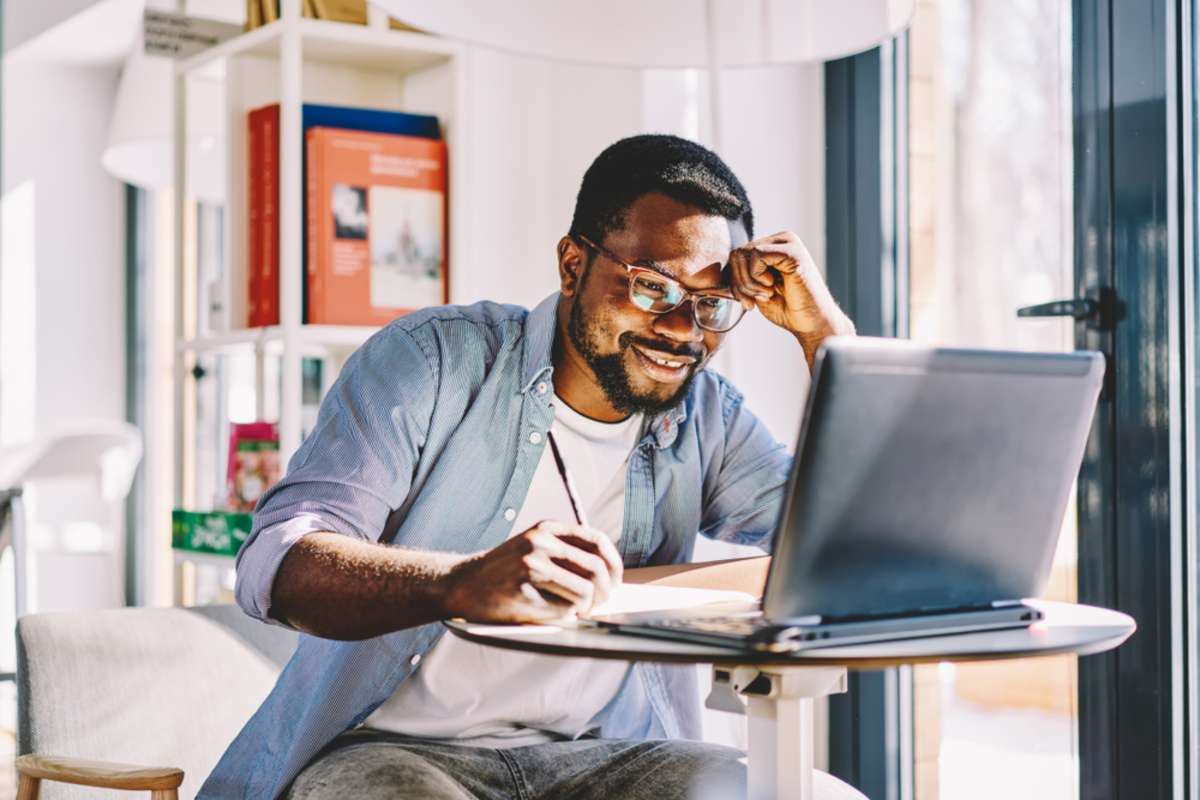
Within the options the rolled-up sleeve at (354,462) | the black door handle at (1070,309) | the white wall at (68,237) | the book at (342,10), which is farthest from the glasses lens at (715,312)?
the white wall at (68,237)

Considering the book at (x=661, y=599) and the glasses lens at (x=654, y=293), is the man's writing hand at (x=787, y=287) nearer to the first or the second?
the glasses lens at (x=654, y=293)

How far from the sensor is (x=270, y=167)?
8.38 ft


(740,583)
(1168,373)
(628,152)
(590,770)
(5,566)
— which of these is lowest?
(5,566)

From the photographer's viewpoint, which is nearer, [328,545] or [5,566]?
[328,545]

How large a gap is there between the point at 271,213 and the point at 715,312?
1220 mm

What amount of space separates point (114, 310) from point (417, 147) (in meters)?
3.80

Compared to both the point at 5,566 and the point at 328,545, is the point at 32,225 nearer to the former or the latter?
the point at 5,566

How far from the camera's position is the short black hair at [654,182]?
5.54ft

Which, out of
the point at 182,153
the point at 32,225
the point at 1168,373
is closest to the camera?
the point at 1168,373

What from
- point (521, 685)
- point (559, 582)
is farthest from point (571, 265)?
point (559, 582)

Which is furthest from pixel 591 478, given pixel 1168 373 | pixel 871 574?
pixel 1168 373

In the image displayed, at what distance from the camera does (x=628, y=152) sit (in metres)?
1.76

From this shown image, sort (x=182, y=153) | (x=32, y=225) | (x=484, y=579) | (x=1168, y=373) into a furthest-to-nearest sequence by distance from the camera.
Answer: (x=32, y=225) → (x=182, y=153) → (x=1168, y=373) → (x=484, y=579)

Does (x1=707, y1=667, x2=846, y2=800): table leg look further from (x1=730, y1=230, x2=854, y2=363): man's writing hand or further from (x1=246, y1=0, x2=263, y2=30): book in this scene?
(x1=246, y1=0, x2=263, y2=30): book
